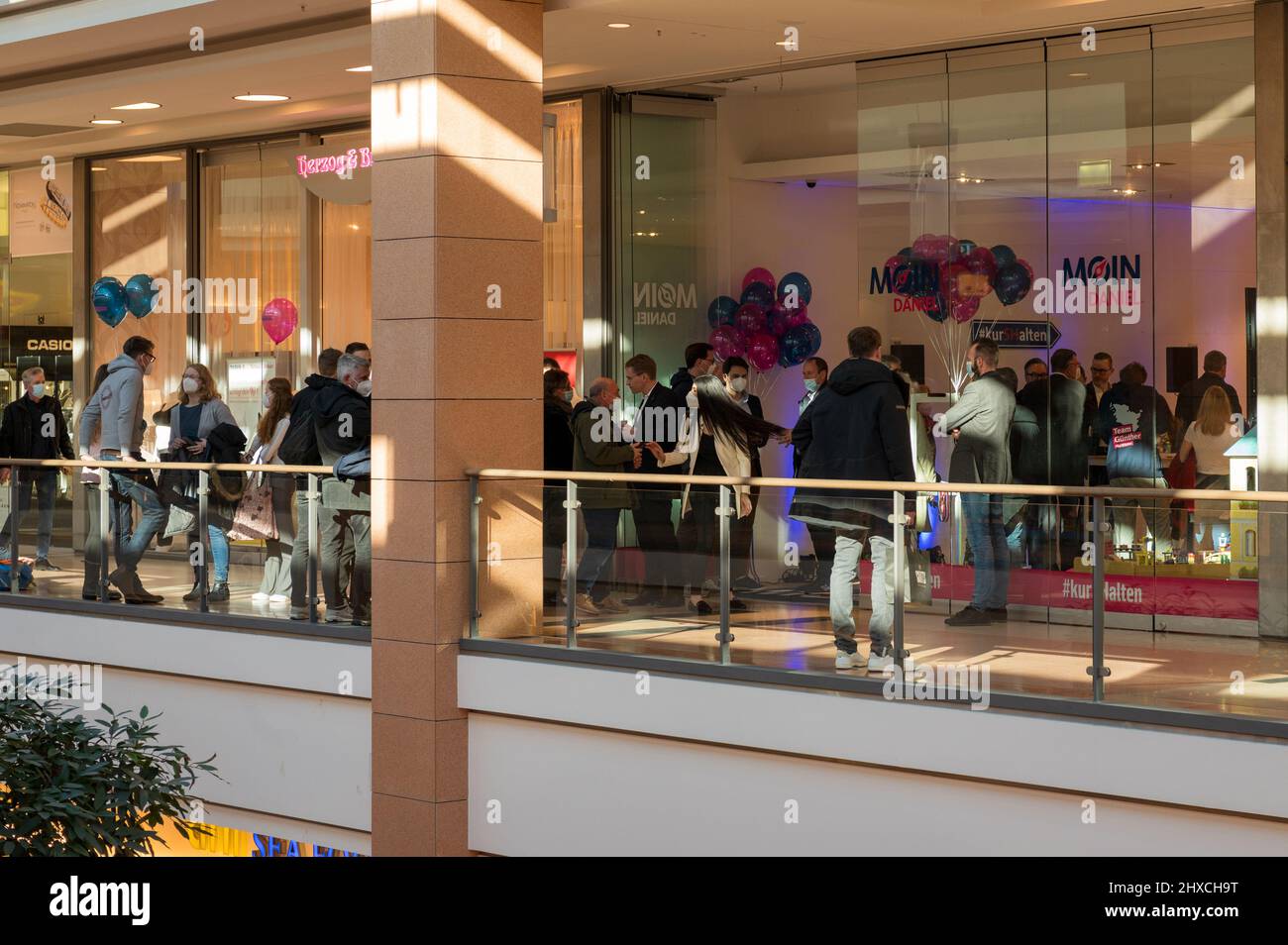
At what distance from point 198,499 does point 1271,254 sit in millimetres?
7627

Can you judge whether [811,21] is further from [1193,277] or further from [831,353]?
[831,353]

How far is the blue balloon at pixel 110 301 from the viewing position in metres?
20.6

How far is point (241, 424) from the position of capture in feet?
63.9

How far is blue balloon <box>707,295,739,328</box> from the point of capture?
15.8 meters

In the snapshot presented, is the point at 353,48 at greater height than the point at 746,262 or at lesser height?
greater

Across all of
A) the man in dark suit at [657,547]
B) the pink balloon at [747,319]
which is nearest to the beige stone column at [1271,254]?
the man in dark suit at [657,547]

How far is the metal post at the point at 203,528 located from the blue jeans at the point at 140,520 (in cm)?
42

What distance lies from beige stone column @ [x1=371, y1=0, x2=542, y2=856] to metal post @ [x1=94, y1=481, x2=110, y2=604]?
9.85 ft

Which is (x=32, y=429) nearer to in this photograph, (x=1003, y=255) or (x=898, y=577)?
(x=1003, y=255)

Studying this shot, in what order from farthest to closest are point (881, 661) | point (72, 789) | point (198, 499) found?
point (198, 499) < point (881, 661) < point (72, 789)

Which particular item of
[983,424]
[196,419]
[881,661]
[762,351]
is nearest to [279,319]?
[196,419]

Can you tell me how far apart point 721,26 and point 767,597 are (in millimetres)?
5038

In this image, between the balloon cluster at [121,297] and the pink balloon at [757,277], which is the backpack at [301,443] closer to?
the pink balloon at [757,277]

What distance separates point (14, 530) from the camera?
14.2 metres
